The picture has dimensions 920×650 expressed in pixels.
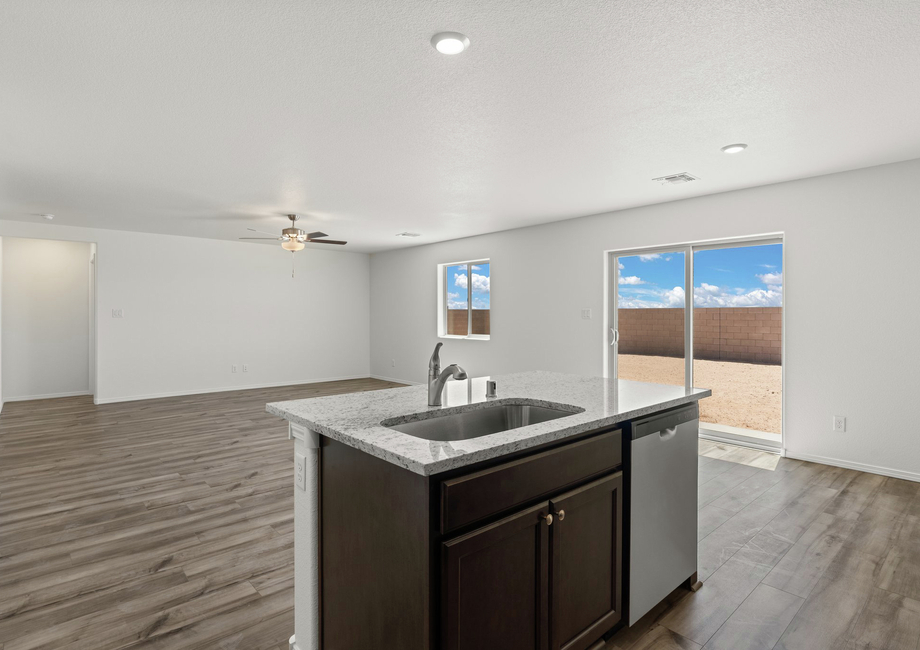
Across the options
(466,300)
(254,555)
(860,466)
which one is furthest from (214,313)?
(860,466)

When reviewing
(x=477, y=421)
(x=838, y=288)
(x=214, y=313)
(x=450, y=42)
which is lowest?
(x=477, y=421)

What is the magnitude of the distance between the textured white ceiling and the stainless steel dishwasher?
161cm

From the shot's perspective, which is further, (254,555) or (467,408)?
(254,555)

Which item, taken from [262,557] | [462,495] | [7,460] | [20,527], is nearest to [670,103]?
[462,495]

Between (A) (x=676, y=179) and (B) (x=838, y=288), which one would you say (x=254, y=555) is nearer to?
(A) (x=676, y=179)

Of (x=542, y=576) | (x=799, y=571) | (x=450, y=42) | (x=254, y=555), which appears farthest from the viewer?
(x=254, y=555)

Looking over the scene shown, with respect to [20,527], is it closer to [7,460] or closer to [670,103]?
[7,460]

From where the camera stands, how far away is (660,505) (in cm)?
200

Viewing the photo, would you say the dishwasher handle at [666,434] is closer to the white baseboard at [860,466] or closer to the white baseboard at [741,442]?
the white baseboard at [860,466]

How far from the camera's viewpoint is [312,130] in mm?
3109

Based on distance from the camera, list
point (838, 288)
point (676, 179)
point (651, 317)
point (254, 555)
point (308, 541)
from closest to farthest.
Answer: point (308, 541), point (254, 555), point (838, 288), point (676, 179), point (651, 317)

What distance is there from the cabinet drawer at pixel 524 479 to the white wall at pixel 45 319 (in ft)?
28.0

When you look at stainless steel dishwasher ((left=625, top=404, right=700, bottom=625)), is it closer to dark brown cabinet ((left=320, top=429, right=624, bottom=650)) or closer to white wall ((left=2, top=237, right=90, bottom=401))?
dark brown cabinet ((left=320, top=429, right=624, bottom=650))

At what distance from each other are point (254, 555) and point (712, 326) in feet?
14.5
